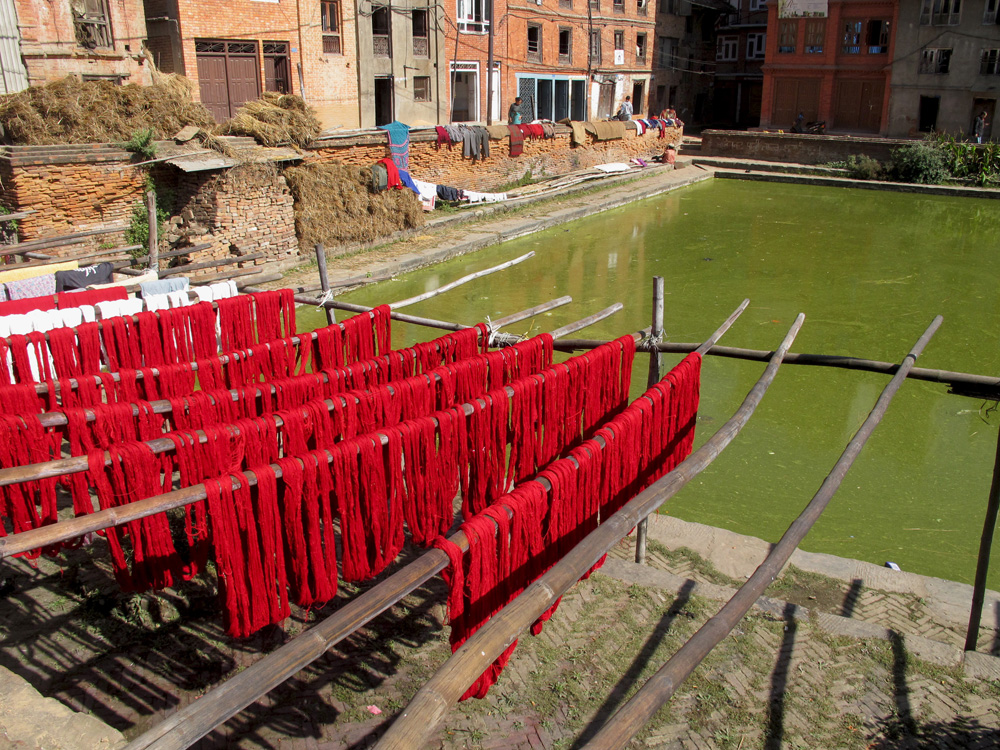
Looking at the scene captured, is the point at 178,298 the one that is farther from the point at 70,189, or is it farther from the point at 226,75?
the point at 226,75

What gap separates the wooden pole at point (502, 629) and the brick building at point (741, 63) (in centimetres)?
4201

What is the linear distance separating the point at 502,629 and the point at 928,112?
3532 centimetres

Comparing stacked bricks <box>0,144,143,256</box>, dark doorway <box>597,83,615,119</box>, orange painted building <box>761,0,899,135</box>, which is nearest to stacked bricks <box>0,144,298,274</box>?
stacked bricks <box>0,144,143,256</box>

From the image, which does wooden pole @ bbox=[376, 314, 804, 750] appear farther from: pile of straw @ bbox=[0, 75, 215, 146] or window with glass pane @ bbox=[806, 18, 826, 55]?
window with glass pane @ bbox=[806, 18, 826, 55]

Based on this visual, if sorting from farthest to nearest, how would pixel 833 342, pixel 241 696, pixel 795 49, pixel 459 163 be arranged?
1. pixel 795 49
2. pixel 459 163
3. pixel 833 342
4. pixel 241 696

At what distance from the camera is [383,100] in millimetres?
25094

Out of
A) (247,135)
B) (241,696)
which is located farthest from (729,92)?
(241,696)

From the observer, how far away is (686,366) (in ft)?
14.5

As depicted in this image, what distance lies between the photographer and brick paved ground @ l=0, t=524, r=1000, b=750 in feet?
12.8

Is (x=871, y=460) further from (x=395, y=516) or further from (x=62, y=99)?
(x=62, y=99)

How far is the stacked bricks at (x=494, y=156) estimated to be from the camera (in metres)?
16.6

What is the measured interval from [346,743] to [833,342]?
946 cm

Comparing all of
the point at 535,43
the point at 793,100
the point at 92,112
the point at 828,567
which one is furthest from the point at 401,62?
the point at 828,567

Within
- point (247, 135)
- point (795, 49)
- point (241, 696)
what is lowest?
point (241, 696)
